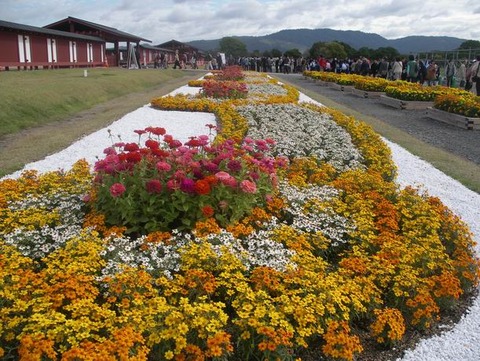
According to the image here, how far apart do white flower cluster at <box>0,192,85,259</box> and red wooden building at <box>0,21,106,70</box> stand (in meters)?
22.0

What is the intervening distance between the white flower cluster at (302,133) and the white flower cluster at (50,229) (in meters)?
3.43

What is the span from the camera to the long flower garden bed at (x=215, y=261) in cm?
274

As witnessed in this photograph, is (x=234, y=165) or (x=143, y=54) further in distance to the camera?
(x=143, y=54)

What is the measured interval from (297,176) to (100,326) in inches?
138

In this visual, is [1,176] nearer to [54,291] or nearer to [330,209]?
[54,291]

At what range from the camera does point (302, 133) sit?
8711 millimetres

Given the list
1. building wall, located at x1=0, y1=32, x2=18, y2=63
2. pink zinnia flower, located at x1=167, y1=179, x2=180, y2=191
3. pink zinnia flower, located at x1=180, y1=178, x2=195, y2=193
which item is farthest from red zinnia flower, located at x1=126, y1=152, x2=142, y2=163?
building wall, located at x1=0, y1=32, x2=18, y2=63

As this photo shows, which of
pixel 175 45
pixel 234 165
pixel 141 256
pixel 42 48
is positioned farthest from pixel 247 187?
pixel 175 45

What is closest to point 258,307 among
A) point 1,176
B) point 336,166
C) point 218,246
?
point 218,246

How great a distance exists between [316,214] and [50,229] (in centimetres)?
249

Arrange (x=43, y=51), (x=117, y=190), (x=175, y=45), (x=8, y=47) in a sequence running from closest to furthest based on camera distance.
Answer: (x=117, y=190) < (x=8, y=47) < (x=43, y=51) < (x=175, y=45)

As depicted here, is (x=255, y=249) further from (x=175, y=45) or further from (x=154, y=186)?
(x=175, y=45)

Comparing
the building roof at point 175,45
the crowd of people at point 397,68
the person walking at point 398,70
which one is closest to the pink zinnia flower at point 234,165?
the crowd of people at point 397,68

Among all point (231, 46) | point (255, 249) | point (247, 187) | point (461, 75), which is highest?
point (231, 46)
